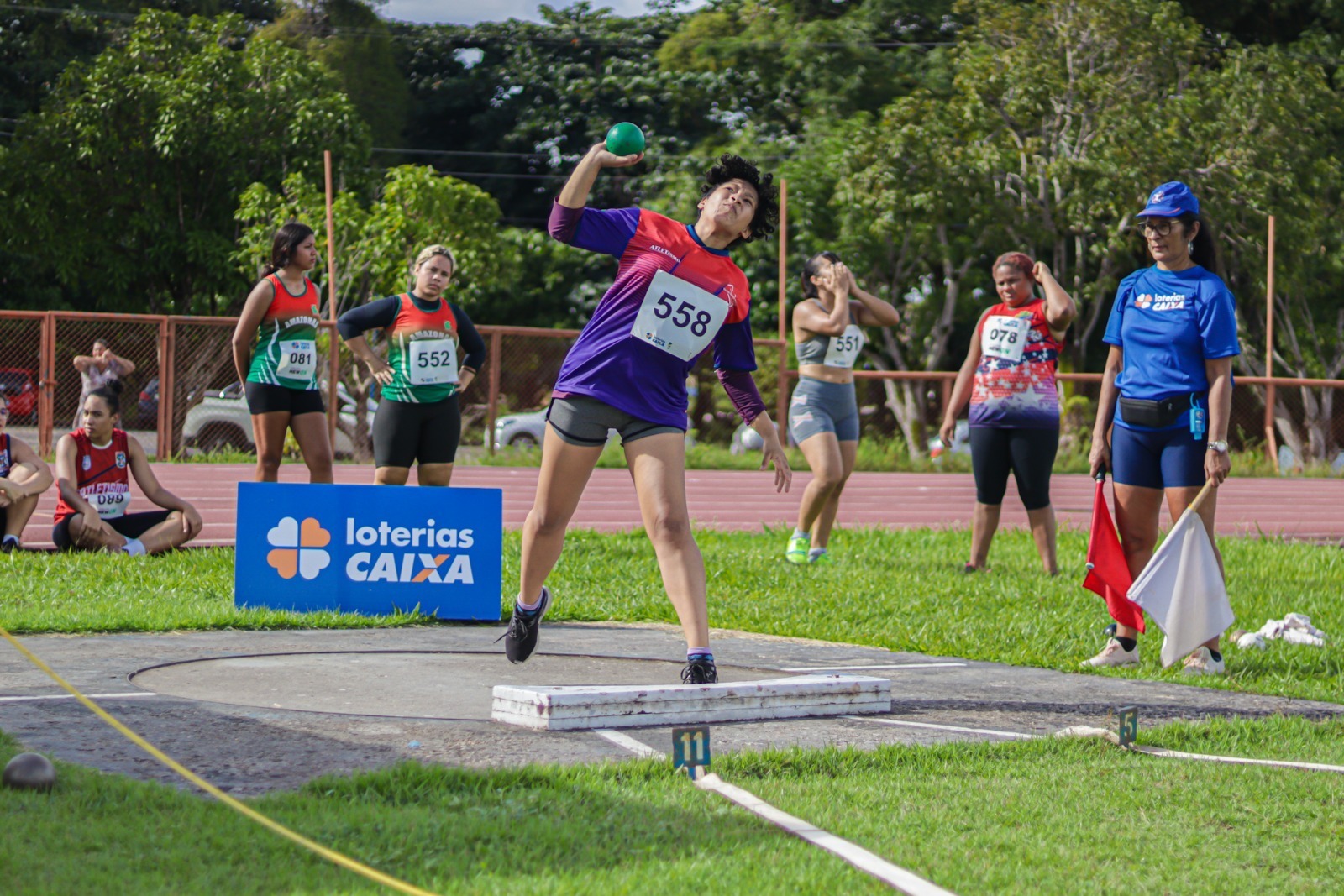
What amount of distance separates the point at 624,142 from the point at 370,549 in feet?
11.2

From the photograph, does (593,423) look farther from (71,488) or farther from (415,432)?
(71,488)

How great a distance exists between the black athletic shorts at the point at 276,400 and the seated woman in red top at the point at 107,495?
137cm

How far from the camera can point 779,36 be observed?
33250mm

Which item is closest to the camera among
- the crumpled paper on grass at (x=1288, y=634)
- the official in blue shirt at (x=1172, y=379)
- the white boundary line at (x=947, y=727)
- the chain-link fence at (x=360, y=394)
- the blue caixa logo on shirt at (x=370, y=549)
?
the white boundary line at (x=947, y=727)

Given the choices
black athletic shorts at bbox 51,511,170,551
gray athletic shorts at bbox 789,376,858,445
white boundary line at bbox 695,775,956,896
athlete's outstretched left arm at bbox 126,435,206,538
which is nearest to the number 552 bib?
white boundary line at bbox 695,775,956,896

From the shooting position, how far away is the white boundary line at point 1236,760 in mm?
4512

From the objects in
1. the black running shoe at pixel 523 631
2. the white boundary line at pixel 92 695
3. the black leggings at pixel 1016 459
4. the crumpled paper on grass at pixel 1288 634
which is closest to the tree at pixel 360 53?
the black leggings at pixel 1016 459

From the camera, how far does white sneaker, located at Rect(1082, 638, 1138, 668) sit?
6.75 meters

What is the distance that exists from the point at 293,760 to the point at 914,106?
24.9 meters

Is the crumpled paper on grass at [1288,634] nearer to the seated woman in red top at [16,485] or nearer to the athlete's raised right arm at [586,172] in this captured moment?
the athlete's raised right arm at [586,172]

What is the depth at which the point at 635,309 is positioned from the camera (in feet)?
17.9

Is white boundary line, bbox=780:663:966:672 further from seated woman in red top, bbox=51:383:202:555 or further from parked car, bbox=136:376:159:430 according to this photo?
parked car, bbox=136:376:159:430

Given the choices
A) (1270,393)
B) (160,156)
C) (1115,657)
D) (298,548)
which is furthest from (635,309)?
(160,156)

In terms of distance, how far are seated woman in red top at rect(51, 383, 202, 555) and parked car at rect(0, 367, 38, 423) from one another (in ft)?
28.2
